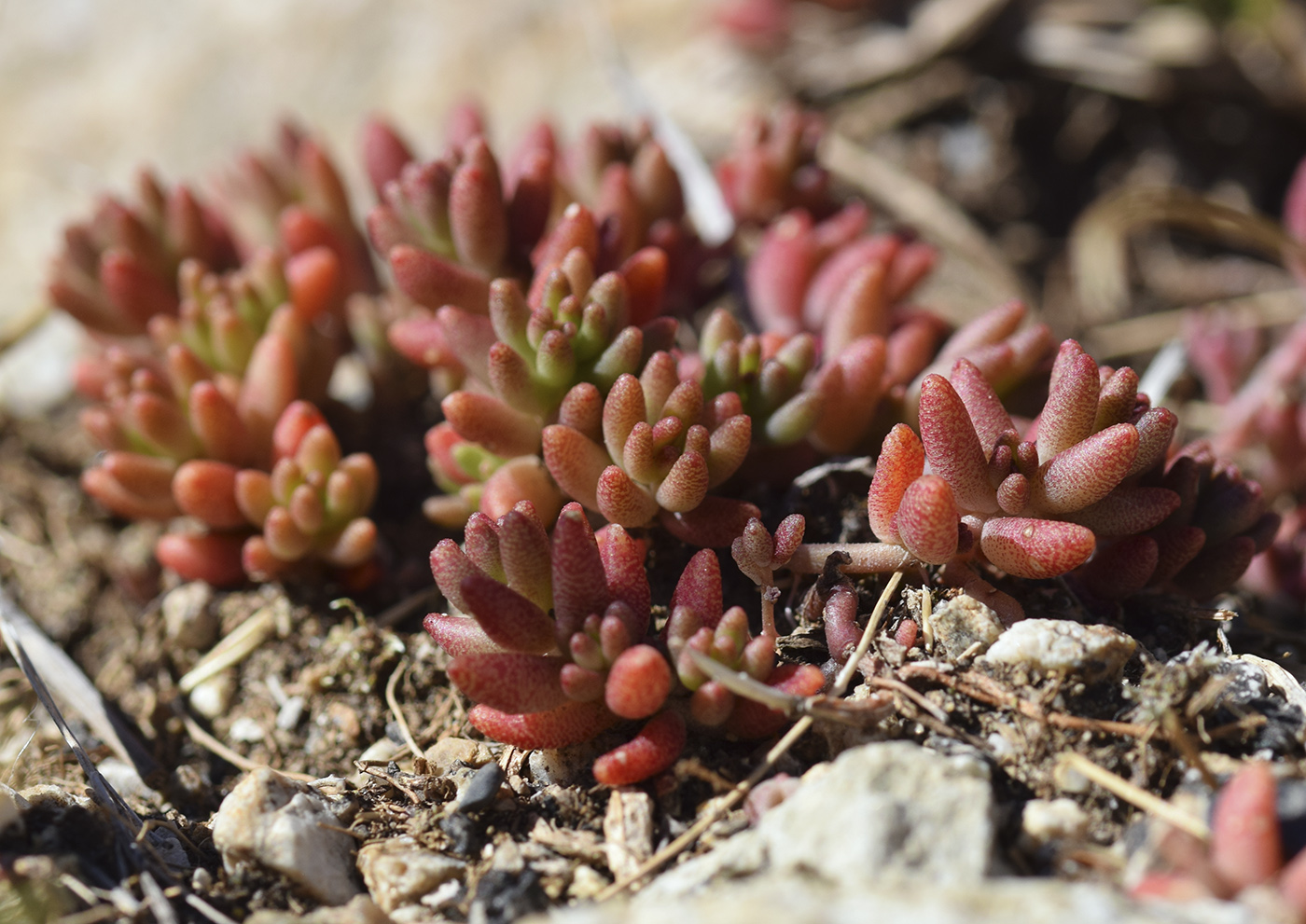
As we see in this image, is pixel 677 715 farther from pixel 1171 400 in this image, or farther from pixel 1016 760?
pixel 1171 400

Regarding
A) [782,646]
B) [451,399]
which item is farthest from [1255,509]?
[451,399]

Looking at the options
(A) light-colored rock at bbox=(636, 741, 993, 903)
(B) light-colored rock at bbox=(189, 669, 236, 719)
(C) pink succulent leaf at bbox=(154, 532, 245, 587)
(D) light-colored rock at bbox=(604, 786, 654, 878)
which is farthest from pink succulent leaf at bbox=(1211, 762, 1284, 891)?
(C) pink succulent leaf at bbox=(154, 532, 245, 587)

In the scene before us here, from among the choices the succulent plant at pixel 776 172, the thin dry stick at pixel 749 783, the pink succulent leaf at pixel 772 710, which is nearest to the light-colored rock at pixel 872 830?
the thin dry stick at pixel 749 783

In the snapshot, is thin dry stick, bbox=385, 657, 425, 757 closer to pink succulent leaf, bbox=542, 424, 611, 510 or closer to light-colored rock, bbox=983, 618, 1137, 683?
pink succulent leaf, bbox=542, 424, 611, 510

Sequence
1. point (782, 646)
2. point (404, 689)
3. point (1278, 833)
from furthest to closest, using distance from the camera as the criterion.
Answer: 1. point (404, 689)
2. point (782, 646)
3. point (1278, 833)

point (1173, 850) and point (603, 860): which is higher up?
point (603, 860)

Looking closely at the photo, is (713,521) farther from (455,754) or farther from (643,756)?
(455,754)
